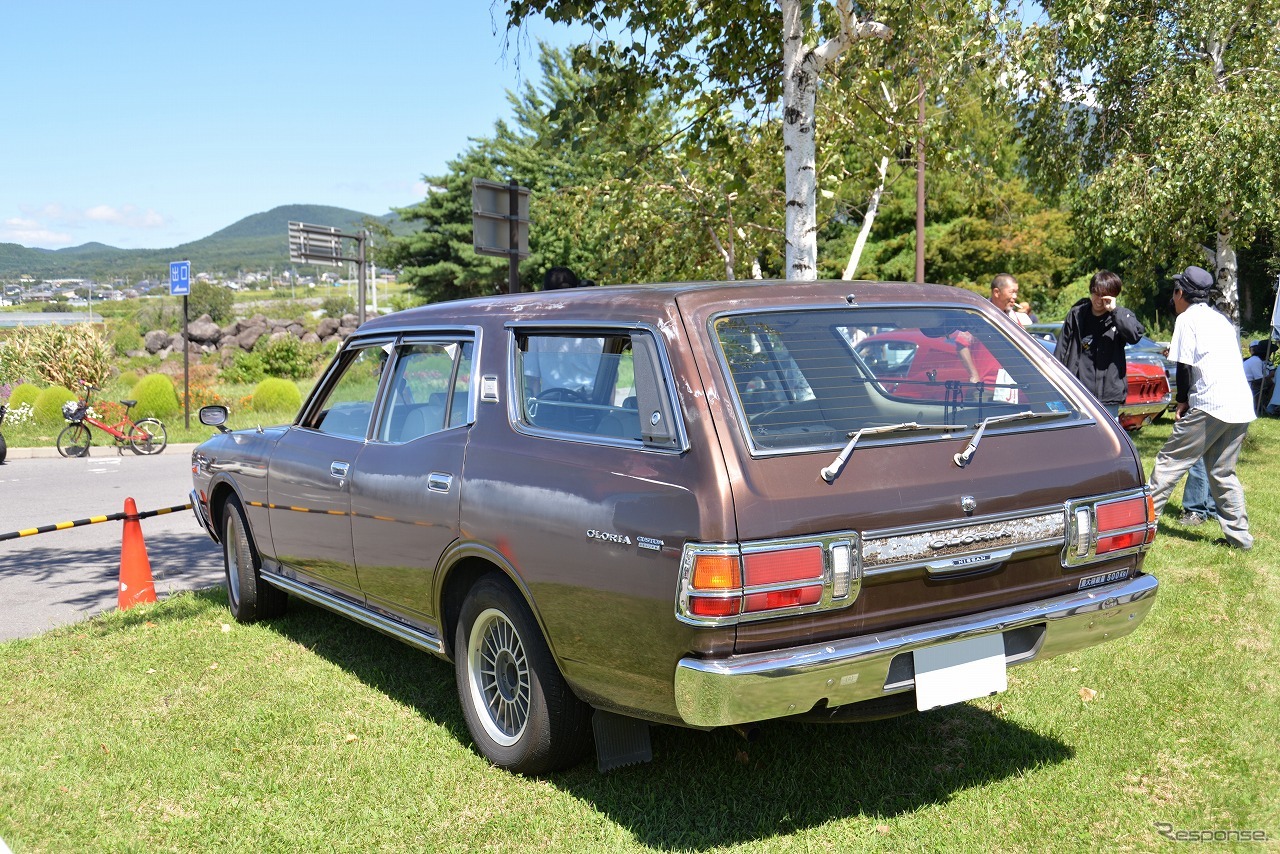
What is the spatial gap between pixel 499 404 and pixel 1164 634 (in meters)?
3.77

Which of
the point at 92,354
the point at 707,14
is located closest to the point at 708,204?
the point at 707,14

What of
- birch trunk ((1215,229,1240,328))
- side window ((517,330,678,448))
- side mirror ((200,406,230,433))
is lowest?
side mirror ((200,406,230,433))

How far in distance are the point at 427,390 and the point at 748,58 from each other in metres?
5.25

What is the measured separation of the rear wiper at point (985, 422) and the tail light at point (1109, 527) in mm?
351

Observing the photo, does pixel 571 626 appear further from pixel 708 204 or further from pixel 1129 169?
pixel 708 204

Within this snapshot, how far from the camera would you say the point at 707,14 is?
844cm

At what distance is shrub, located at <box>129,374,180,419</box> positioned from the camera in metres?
20.9

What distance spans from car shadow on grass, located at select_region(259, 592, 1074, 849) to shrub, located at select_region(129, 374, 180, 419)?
58.8 feet

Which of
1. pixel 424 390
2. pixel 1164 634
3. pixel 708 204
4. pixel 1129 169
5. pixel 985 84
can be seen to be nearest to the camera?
pixel 424 390

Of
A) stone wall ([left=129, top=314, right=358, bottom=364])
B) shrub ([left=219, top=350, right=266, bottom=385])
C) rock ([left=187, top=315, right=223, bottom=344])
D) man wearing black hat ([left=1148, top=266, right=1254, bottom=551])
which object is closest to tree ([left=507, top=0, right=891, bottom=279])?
man wearing black hat ([left=1148, top=266, right=1254, bottom=551])

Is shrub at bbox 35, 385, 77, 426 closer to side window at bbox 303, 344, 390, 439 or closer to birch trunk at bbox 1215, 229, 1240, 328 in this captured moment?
side window at bbox 303, 344, 390, 439

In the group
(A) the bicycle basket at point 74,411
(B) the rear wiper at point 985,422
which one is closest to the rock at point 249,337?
(A) the bicycle basket at point 74,411

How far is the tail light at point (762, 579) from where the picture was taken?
3.20 m

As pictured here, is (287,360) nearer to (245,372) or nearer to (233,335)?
(245,372)
